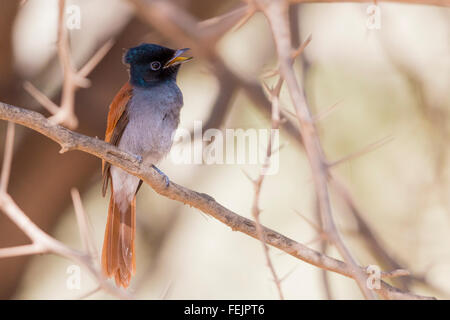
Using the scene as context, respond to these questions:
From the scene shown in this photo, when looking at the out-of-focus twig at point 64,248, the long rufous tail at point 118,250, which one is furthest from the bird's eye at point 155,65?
the out-of-focus twig at point 64,248

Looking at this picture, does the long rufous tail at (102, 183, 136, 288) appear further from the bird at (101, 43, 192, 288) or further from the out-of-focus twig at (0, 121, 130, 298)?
the out-of-focus twig at (0, 121, 130, 298)

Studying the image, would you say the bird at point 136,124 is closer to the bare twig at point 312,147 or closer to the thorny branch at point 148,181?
the thorny branch at point 148,181

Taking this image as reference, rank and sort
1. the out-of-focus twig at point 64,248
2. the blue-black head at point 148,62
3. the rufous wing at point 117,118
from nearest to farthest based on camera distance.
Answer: the out-of-focus twig at point 64,248, the rufous wing at point 117,118, the blue-black head at point 148,62

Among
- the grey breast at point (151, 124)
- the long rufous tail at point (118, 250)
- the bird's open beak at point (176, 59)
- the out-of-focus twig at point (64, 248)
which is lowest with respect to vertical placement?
the out-of-focus twig at point (64, 248)

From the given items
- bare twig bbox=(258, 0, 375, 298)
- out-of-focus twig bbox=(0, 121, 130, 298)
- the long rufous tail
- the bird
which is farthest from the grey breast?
bare twig bbox=(258, 0, 375, 298)

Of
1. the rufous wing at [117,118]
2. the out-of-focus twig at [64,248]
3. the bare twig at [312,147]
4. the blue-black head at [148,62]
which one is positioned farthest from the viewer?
the blue-black head at [148,62]

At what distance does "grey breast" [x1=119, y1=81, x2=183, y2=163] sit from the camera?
4496 mm

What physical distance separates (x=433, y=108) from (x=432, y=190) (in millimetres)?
890

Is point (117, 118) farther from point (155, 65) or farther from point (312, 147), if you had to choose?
point (312, 147)

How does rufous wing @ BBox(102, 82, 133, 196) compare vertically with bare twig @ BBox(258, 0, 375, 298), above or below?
above

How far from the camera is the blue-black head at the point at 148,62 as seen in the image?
4691mm

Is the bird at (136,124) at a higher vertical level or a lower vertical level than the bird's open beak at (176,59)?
lower

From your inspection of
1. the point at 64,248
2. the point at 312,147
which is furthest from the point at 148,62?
the point at 312,147
